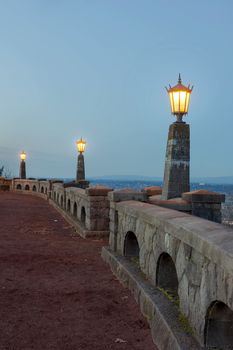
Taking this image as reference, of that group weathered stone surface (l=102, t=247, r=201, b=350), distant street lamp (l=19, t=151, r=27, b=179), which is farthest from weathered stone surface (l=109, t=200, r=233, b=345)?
distant street lamp (l=19, t=151, r=27, b=179)

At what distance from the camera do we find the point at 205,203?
8.04 meters

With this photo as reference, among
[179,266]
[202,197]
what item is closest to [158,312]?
[179,266]

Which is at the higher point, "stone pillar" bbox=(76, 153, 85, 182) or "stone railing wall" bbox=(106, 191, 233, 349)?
"stone pillar" bbox=(76, 153, 85, 182)

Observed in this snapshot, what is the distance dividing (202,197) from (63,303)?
3410mm

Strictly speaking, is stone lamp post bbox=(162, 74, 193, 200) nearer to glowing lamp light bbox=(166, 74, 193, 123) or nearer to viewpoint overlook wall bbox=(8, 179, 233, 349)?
glowing lamp light bbox=(166, 74, 193, 123)

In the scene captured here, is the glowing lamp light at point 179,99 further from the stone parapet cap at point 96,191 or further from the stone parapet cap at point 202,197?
the stone parapet cap at point 96,191

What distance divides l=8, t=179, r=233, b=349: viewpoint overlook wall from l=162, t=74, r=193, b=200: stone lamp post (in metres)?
0.66

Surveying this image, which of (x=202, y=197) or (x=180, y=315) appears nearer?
(x=180, y=315)

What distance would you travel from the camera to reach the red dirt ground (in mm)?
4633

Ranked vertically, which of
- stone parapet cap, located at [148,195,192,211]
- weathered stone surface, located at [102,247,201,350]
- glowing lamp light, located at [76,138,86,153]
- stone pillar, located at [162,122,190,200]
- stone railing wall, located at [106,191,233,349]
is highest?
glowing lamp light, located at [76,138,86,153]

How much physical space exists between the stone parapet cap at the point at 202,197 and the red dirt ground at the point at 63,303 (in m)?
2.00

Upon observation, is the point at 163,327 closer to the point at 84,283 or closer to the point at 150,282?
the point at 150,282

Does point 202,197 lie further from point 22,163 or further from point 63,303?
point 22,163

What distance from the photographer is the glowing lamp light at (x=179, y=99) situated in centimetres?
866
